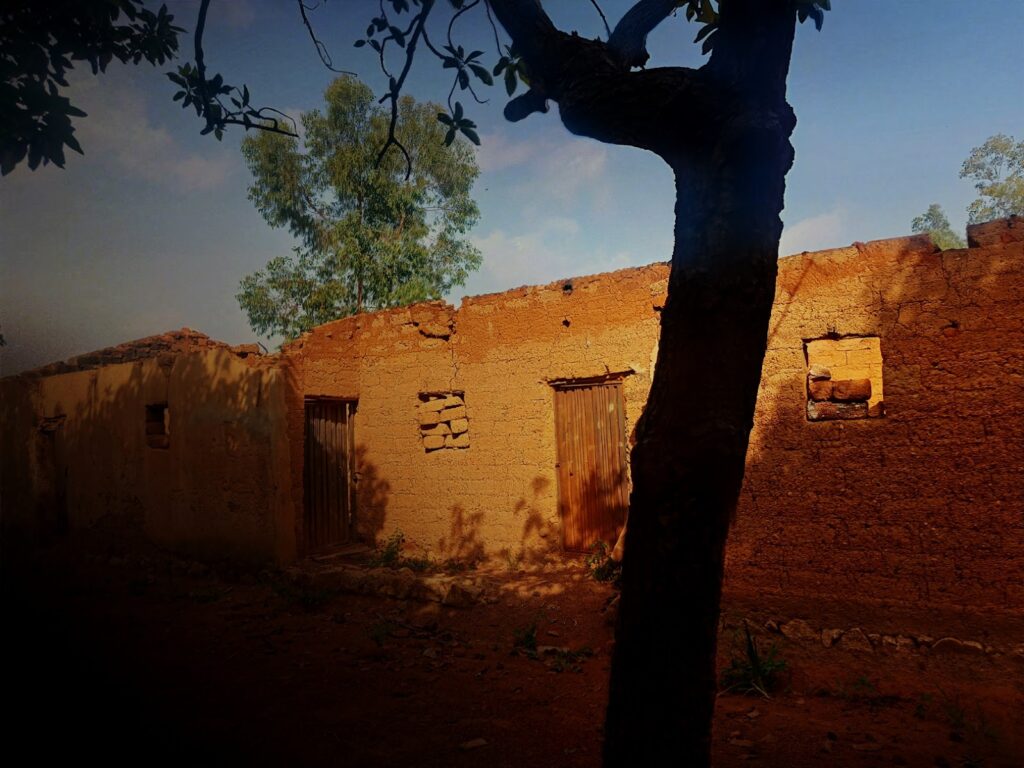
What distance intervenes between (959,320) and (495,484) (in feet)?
16.0

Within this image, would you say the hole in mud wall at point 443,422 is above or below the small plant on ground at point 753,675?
above

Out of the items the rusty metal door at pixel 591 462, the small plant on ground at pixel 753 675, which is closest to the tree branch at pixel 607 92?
the small plant on ground at pixel 753 675

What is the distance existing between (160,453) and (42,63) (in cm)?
643

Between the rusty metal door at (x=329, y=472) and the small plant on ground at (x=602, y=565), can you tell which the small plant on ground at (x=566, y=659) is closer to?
the small plant on ground at (x=602, y=565)

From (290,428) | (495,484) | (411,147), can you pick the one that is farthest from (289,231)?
(495,484)

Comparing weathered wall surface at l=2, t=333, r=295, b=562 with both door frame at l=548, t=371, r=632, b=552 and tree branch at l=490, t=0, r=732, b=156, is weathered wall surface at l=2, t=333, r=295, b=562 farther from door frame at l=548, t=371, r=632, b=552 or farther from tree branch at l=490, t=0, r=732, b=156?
tree branch at l=490, t=0, r=732, b=156

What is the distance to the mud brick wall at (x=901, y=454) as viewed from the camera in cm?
425

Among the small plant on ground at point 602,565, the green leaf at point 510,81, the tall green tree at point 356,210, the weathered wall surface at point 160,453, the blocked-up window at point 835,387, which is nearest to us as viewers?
the green leaf at point 510,81

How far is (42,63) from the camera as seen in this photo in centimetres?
356

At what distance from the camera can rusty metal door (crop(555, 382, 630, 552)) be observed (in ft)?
22.0

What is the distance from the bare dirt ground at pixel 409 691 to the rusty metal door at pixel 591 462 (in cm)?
48

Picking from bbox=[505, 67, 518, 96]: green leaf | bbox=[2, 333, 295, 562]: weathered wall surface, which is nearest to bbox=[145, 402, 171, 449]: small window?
bbox=[2, 333, 295, 562]: weathered wall surface

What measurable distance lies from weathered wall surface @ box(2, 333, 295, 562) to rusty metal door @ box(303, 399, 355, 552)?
1.53 feet

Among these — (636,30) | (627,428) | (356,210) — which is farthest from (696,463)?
(356,210)
